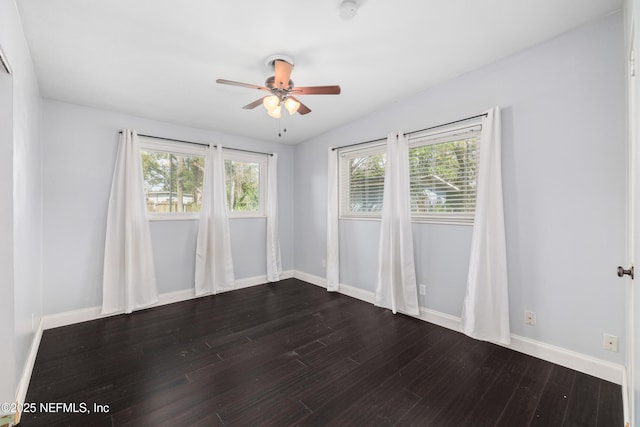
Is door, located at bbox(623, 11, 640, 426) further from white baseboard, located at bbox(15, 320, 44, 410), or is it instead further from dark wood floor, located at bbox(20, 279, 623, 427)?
white baseboard, located at bbox(15, 320, 44, 410)

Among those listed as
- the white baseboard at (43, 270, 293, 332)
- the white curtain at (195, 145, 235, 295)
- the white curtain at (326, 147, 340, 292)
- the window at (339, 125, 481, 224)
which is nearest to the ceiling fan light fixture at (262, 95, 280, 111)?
the window at (339, 125, 481, 224)

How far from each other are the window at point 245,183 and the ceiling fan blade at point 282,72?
233 cm

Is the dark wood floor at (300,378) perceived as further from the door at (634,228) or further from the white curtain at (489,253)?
the door at (634,228)

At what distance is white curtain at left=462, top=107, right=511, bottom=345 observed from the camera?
7.61 ft

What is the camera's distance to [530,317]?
2.23 meters

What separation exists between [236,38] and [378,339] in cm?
285

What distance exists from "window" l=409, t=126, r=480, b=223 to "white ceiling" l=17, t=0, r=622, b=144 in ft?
2.06

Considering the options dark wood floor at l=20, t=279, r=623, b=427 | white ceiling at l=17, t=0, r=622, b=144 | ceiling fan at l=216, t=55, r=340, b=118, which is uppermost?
white ceiling at l=17, t=0, r=622, b=144

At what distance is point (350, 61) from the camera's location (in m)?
2.30

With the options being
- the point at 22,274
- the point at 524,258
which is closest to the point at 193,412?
the point at 22,274

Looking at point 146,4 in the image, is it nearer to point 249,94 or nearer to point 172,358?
point 249,94

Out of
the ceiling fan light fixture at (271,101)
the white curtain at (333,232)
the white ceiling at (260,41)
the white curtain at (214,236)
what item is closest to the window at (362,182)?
the white curtain at (333,232)

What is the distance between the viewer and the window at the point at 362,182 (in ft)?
11.8

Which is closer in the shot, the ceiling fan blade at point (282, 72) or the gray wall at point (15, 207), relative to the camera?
the gray wall at point (15, 207)
